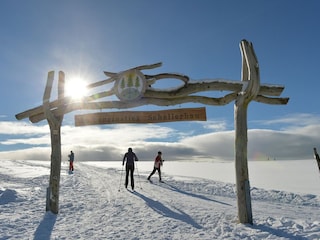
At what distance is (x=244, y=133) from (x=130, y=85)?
11.4 ft

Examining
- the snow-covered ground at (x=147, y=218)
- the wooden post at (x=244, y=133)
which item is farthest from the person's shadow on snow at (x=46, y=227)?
the wooden post at (x=244, y=133)

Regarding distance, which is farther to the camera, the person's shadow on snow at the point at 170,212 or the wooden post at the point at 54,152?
the wooden post at the point at 54,152

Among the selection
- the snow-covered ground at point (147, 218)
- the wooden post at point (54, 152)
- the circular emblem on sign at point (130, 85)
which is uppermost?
the circular emblem on sign at point (130, 85)

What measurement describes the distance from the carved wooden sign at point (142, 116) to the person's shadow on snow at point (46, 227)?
2845 millimetres

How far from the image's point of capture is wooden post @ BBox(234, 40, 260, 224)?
23.0ft

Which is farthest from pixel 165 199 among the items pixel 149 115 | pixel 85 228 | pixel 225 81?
pixel 225 81

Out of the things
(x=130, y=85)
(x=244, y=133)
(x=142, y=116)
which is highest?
(x=130, y=85)

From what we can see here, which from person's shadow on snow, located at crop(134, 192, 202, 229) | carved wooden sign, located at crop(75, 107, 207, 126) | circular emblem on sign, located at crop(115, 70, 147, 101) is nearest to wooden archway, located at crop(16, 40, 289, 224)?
circular emblem on sign, located at crop(115, 70, 147, 101)

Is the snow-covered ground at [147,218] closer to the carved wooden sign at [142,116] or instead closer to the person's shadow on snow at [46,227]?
the person's shadow on snow at [46,227]

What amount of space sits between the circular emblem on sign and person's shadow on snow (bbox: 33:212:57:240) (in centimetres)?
377

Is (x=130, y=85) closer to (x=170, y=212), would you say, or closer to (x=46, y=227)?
(x=170, y=212)

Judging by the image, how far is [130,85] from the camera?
27.7ft

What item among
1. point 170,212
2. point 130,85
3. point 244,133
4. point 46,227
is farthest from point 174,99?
point 46,227

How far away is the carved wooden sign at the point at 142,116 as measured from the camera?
8336mm
